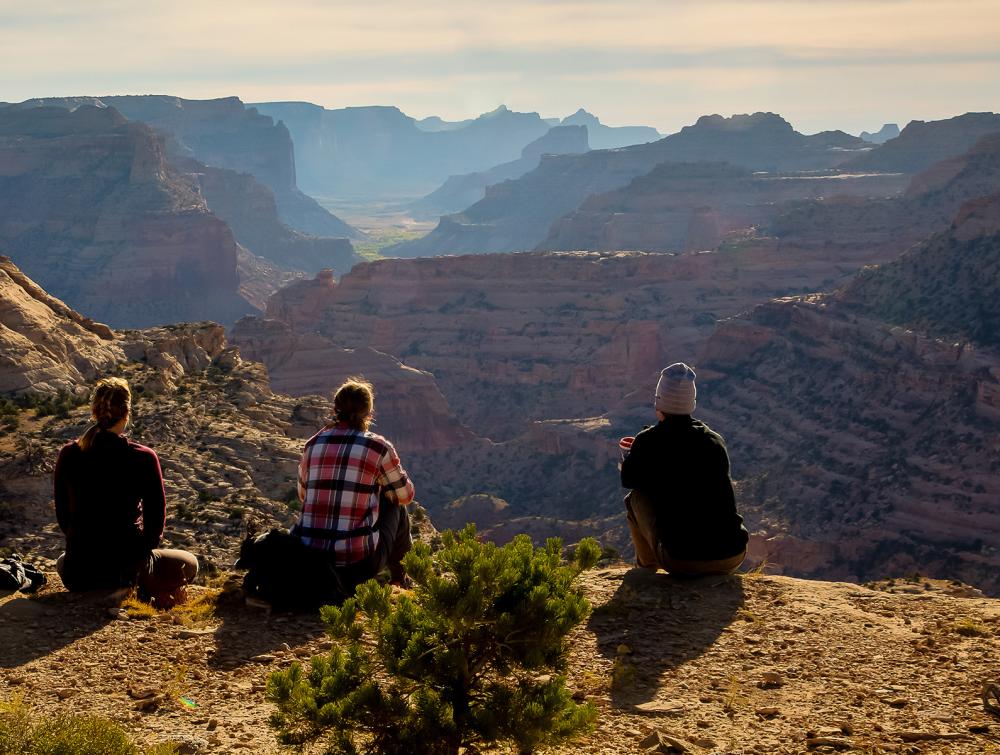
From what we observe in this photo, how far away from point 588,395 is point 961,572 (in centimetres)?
3948

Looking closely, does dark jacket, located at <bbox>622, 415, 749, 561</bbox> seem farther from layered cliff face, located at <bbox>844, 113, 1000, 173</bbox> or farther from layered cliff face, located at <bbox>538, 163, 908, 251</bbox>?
layered cliff face, located at <bbox>844, 113, 1000, 173</bbox>

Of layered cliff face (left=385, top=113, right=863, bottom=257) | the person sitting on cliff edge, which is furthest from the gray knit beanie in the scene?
layered cliff face (left=385, top=113, right=863, bottom=257)

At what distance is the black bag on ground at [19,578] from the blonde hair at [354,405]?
3286 mm

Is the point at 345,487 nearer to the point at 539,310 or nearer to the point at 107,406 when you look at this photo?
the point at 107,406

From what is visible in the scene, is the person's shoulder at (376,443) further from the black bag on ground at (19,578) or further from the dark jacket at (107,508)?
the black bag on ground at (19,578)

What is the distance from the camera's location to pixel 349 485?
27.8ft

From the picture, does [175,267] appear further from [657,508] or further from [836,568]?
[657,508]

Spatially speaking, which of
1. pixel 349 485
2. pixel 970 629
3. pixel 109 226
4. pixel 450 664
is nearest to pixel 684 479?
pixel 970 629

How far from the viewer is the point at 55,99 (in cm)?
16512

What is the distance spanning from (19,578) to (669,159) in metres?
165

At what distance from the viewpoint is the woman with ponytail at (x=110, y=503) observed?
8.45m

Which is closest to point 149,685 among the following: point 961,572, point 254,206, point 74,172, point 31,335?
point 31,335

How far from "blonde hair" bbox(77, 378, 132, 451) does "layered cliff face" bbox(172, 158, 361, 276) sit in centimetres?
16778

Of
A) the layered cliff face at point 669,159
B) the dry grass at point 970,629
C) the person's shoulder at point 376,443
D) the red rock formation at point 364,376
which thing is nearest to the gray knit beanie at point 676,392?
the person's shoulder at point 376,443
